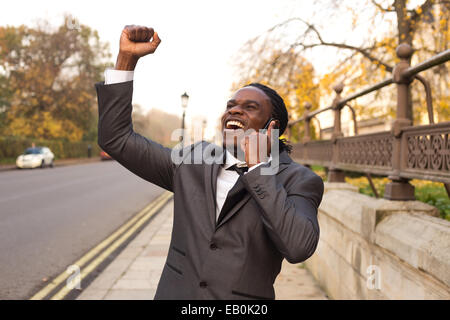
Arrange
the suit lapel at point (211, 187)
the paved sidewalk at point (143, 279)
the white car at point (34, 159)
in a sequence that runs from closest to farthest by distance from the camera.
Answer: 1. the suit lapel at point (211, 187)
2. the paved sidewalk at point (143, 279)
3. the white car at point (34, 159)

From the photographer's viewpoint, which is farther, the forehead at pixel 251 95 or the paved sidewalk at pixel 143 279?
the paved sidewalk at pixel 143 279

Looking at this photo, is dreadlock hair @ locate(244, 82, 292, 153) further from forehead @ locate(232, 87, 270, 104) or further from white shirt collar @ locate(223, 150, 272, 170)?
white shirt collar @ locate(223, 150, 272, 170)

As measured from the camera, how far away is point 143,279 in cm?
507

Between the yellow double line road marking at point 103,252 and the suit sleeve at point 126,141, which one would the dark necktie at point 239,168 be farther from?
the yellow double line road marking at point 103,252

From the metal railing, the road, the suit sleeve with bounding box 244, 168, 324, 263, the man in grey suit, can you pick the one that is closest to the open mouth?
the man in grey suit

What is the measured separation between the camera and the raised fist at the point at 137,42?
1.53m

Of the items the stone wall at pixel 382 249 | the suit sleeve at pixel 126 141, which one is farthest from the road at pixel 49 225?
the suit sleeve at pixel 126 141

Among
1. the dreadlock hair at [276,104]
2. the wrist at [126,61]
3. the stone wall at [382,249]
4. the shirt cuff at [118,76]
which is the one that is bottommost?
the stone wall at [382,249]

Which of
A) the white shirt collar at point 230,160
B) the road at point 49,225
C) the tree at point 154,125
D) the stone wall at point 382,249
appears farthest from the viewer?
the tree at point 154,125

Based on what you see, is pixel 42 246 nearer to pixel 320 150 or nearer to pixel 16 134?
pixel 320 150

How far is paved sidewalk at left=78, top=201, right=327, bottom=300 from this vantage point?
14.9ft

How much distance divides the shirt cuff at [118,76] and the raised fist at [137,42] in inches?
2.4

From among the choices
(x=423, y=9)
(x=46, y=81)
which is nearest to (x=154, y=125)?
(x=46, y=81)

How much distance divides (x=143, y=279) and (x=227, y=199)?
12.9 ft
